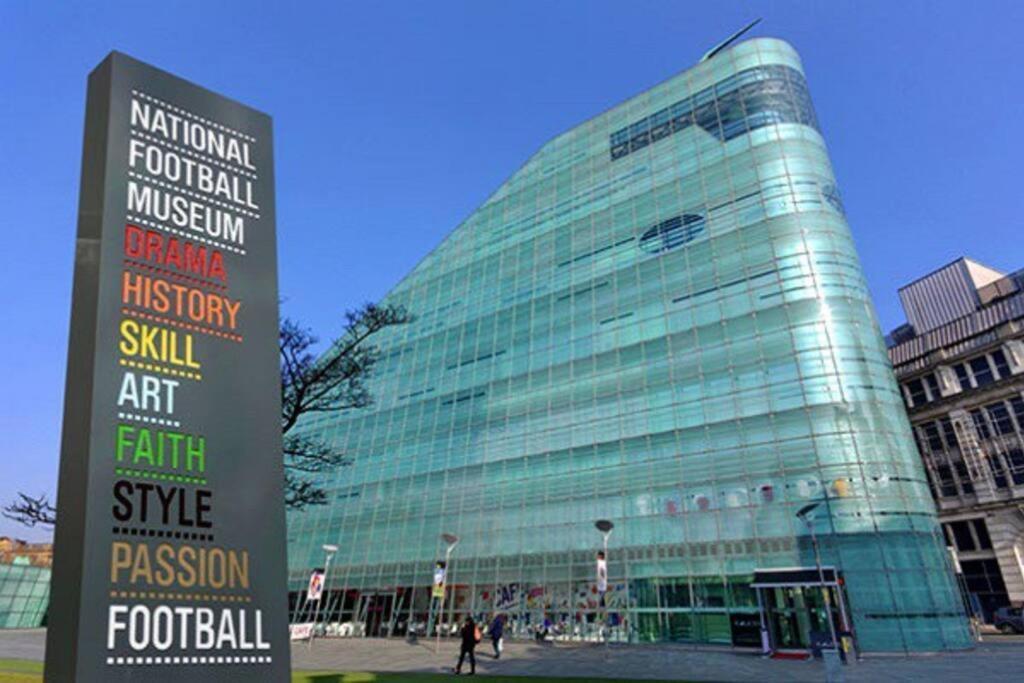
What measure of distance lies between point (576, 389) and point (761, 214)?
16152 mm

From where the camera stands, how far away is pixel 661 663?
85.9 ft

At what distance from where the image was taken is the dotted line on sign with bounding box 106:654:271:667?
26.9 ft

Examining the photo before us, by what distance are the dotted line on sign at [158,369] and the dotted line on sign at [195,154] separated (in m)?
3.65

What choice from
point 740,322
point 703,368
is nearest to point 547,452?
point 703,368

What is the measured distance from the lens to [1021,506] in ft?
183

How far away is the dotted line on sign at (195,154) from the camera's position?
11.0m

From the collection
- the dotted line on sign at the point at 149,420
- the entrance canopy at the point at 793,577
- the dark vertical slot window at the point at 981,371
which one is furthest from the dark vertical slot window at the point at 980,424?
the dotted line on sign at the point at 149,420

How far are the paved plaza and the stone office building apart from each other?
2700cm

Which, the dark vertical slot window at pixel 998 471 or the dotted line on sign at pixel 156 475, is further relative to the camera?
the dark vertical slot window at pixel 998 471

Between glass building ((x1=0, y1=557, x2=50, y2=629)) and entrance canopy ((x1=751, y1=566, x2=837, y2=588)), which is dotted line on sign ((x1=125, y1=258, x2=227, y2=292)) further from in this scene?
glass building ((x1=0, y1=557, x2=50, y2=629))

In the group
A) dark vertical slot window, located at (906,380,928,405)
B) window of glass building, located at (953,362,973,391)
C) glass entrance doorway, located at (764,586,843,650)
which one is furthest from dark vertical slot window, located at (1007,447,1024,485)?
glass entrance doorway, located at (764,586,843,650)

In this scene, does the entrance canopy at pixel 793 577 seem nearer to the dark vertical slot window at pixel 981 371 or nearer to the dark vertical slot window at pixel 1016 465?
the dark vertical slot window at pixel 1016 465

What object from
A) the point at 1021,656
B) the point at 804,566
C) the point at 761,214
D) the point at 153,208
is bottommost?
the point at 1021,656

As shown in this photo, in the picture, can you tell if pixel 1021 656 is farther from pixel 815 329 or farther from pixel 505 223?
pixel 505 223
